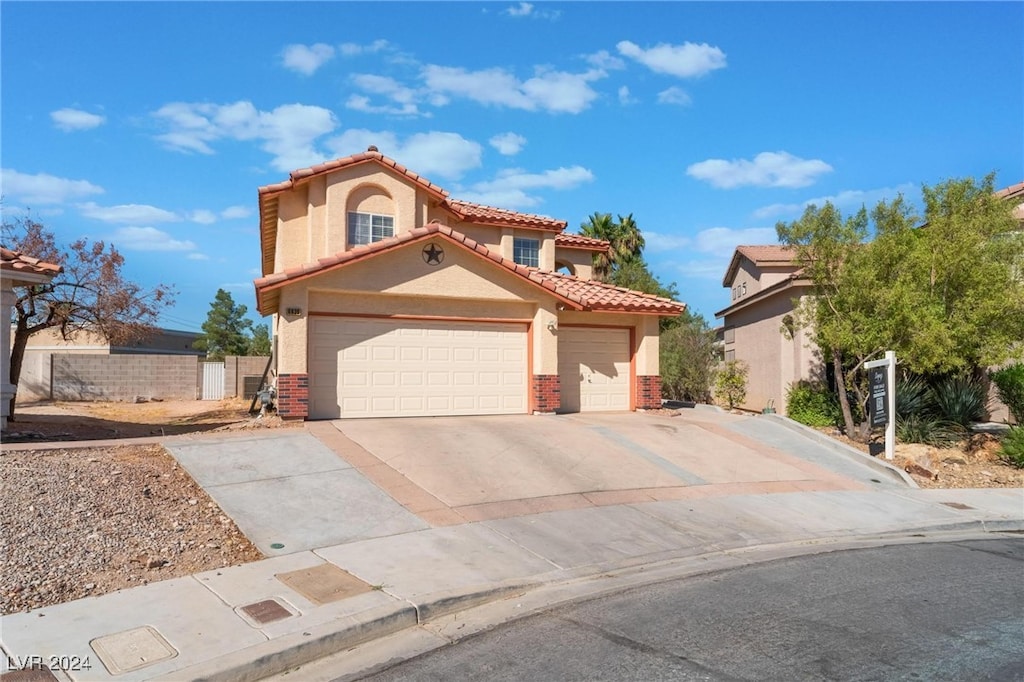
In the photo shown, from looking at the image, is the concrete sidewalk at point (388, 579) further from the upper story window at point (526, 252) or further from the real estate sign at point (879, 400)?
the upper story window at point (526, 252)

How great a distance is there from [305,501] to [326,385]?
6.11m

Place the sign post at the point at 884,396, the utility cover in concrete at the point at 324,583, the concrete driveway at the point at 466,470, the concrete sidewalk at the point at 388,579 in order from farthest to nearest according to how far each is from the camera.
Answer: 1. the sign post at the point at 884,396
2. the concrete driveway at the point at 466,470
3. the utility cover in concrete at the point at 324,583
4. the concrete sidewalk at the point at 388,579

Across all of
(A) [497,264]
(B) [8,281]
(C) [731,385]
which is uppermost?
(A) [497,264]

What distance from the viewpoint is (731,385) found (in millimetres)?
22188

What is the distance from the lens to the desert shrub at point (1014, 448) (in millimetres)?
14828

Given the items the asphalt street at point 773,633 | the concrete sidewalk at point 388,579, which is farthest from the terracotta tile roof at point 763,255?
the asphalt street at point 773,633

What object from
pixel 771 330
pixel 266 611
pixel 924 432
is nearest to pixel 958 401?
pixel 924 432

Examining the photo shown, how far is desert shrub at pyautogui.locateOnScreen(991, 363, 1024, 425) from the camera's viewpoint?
57.2ft

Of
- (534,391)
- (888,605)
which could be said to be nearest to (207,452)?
(534,391)

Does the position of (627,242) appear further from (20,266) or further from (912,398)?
(20,266)

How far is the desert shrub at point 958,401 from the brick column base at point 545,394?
9.00 m

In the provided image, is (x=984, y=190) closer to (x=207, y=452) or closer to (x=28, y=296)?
(x=207, y=452)

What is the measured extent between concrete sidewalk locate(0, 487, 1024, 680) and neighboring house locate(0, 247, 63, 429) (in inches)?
321

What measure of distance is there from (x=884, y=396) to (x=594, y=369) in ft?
22.3
